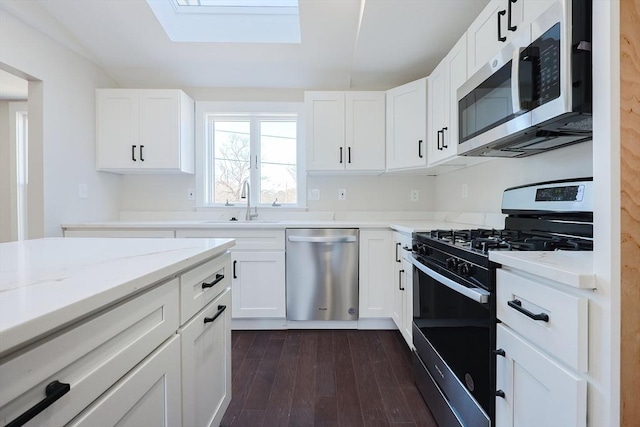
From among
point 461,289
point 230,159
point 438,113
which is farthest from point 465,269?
point 230,159

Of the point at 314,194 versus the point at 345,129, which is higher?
the point at 345,129

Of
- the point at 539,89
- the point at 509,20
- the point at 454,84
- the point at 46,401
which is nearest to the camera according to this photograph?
the point at 46,401

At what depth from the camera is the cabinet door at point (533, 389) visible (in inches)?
27.5

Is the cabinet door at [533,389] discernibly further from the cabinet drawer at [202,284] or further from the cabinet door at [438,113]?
the cabinet door at [438,113]

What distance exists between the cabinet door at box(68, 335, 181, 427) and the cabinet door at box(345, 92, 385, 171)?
2203 millimetres

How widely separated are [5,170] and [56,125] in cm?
187

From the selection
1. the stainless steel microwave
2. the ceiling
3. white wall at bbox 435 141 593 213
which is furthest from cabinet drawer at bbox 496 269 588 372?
the ceiling

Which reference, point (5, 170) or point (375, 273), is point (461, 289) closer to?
point (375, 273)

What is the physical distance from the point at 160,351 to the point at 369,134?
7.87 feet

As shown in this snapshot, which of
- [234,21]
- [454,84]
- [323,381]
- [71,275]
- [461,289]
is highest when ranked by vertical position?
[234,21]

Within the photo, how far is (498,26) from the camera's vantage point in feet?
4.60

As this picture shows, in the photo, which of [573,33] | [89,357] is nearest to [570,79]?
[573,33]

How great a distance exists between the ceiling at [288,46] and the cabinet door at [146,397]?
2.18m

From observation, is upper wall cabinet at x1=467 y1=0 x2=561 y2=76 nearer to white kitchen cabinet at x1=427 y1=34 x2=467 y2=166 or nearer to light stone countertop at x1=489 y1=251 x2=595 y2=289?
white kitchen cabinet at x1=427 y1=34 x2=467 y2=166
